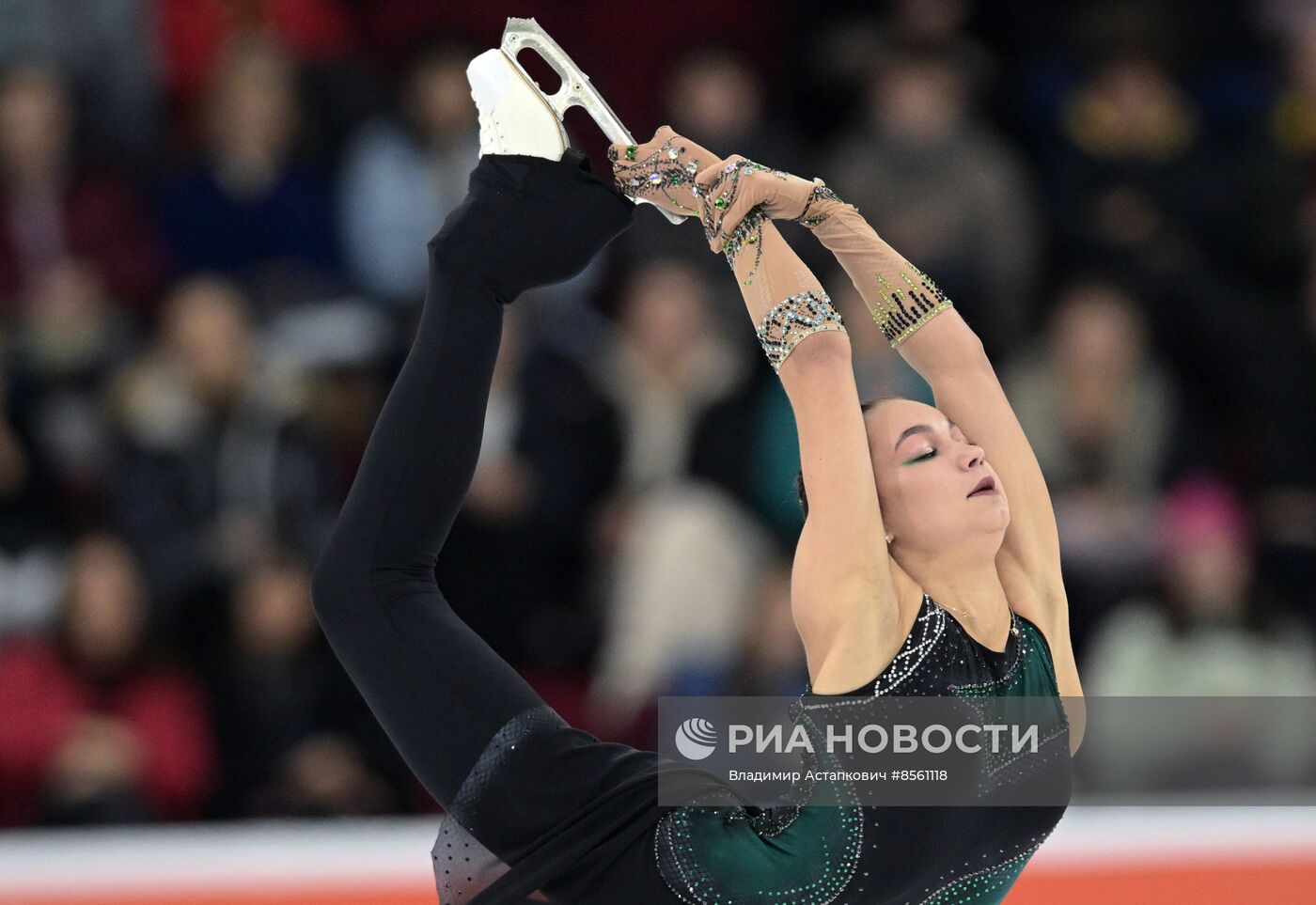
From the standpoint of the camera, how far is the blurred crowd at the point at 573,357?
4.58m

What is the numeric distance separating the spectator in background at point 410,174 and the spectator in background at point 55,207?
668 mm

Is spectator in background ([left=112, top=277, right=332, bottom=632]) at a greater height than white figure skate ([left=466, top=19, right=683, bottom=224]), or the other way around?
spectator in background ([left=112, top=277, right=332, bottom=632])

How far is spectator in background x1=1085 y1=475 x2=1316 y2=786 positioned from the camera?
14.3ft

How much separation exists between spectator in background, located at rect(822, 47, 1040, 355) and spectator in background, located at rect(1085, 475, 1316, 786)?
949 millimetres

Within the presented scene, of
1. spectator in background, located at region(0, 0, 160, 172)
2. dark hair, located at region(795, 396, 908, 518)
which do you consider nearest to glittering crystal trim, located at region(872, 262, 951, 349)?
dark hair, located at region(795, 396, 908, 518)

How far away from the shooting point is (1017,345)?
523 centimetres

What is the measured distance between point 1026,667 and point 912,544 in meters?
0.24

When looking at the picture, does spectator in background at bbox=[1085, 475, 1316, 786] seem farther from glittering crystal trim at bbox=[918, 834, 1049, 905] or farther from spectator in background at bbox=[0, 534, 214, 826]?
spectator in background at bbox=[0, 534, 214, 826]

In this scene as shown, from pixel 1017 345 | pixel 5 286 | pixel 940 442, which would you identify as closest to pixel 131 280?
pixel 5 286

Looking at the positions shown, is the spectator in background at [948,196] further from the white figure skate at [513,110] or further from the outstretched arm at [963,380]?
the white figure skate at [513,110]

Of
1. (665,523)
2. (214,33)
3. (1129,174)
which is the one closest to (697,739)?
(665,523)

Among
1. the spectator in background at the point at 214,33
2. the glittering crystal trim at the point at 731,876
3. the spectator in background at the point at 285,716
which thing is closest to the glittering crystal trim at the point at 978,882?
the glittering crystal trim at the point at 731,876

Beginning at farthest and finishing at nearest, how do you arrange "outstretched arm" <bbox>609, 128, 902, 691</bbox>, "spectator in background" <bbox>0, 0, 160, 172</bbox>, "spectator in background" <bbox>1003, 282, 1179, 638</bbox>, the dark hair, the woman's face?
"spectator in background" <bbox>0, 0, 160, 172</bbox> → "spectator in background" <bbox>1003, 282, 1179, 638</bbox> → the dark hair → the woman's face → "outstretched arm" <bbox>609, 128, 902, 691</bbox>

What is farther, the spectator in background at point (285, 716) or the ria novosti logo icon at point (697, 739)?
the spectator in background at point (285, 716)
